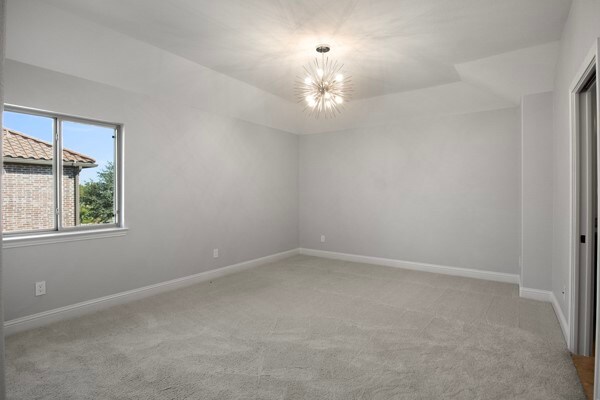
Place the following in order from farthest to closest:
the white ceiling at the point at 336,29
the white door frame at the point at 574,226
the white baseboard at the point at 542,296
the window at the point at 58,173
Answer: the white baseboard at the point at 542,296 < the window at the point at 58,173 < the white ceiling at the point at 336,29 < the white door frame at the point at 574,226

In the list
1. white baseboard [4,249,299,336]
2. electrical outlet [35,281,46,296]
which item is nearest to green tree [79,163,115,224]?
electrical outlet [35,281,46,296]

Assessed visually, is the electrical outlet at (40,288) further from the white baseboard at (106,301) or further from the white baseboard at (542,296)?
the white baseboard at (542,296)

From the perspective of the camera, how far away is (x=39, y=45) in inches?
110

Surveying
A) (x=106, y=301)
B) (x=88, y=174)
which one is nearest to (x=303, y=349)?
(x=106, y=301)

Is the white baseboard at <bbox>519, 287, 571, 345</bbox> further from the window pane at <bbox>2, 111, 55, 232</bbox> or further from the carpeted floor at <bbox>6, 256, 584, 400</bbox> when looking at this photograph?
the window pane at <bbox>2, 111, 55, 232</bbox>

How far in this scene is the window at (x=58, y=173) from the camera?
2.98 meters

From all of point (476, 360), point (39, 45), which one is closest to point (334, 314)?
point (476, 360)

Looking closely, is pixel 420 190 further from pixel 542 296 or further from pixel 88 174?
pixel 88 174

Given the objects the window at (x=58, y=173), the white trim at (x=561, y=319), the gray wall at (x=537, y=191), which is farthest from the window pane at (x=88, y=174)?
the gray wall at (x=537, y=191)

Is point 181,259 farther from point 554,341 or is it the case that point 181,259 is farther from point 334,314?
point 554,341

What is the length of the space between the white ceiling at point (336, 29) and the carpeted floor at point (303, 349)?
8.77 feet

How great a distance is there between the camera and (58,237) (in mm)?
3139

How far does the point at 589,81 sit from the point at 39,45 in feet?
14.0

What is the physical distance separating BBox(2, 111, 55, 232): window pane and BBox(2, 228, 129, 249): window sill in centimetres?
16
